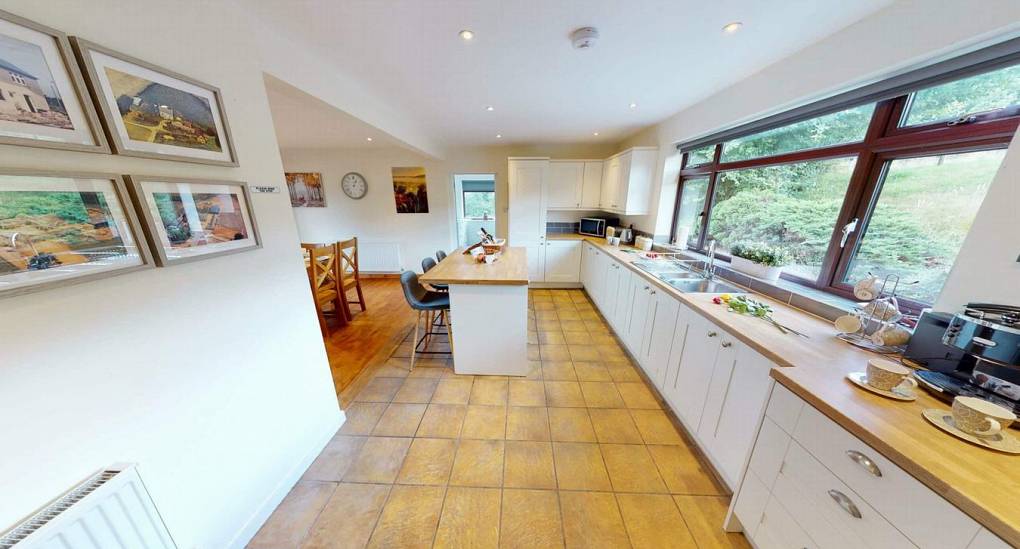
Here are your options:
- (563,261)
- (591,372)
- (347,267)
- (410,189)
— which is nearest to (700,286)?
(591,372)

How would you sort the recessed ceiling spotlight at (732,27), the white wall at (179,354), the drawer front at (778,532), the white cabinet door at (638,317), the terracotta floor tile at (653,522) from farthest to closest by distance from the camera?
the white cabinet door at (638,317)
the recessed ceiling spotlight at (732,27)
the terracotta floor tile at (653,522)
the drawer front at (778,532)
the white wall at (179,354)

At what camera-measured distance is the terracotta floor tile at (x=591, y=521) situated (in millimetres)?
1268

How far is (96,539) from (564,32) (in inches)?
101

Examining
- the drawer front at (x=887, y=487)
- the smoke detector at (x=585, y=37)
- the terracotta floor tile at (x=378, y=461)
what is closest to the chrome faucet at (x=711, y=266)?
the drawer front at (x=887, y=487)

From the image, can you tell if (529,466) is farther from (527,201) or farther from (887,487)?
(527,201)

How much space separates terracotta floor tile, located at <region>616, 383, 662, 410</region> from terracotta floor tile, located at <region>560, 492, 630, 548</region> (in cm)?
77

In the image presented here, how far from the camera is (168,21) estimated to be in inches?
38.4

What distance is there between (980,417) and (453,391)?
2.34m

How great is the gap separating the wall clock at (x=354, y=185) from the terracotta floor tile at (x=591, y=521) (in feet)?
16.8

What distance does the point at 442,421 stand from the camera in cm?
192

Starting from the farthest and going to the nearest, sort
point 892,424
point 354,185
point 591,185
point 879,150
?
point 354,185
point 591,185
point 879,150
point 892,424

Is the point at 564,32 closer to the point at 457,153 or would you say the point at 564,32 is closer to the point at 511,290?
the point at 511,290

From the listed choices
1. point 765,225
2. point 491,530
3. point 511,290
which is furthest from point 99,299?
point 765,225

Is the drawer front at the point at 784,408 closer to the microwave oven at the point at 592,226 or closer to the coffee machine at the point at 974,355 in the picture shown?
the coffee machine at the point at 974,355
